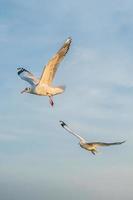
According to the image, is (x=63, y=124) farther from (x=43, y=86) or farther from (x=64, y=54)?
(x=64, y=54)

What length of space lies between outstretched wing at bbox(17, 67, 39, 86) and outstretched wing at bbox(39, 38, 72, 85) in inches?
53.9

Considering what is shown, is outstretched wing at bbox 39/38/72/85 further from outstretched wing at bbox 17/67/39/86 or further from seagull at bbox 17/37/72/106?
outstretched wing at bbox 17/67/39/86

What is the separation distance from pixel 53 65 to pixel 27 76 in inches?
195

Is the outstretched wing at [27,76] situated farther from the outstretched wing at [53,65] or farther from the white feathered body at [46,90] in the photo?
the outstretched wing at [53,65]

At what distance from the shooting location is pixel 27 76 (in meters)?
43.8

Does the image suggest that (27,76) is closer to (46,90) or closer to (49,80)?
(49,80)

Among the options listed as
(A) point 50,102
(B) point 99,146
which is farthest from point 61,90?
(B) point 99,146

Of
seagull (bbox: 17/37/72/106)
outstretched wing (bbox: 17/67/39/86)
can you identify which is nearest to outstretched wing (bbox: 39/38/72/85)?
seagull (bbox: 17/37/72/106)

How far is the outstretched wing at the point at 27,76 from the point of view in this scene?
42562mm

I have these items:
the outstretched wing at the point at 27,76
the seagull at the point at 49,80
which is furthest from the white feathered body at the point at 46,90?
the outstretched wing at the point at 27,76

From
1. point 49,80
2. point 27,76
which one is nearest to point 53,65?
point 49,80

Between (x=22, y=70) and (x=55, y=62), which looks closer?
(x=55, y=62)

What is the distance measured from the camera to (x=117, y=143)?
1364 inches

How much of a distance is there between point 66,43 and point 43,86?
165 inches
